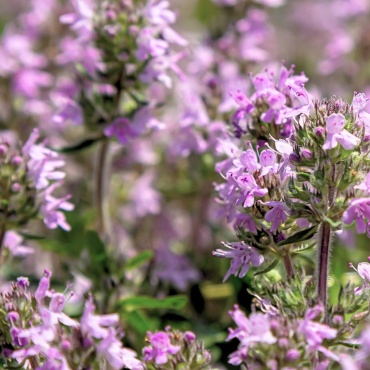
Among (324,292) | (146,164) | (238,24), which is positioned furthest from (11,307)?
(238,24)

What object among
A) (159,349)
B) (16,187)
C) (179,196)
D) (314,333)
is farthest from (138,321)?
(179,196)

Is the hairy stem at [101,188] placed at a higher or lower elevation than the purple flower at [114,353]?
lower

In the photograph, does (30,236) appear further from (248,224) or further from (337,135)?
(337,135)

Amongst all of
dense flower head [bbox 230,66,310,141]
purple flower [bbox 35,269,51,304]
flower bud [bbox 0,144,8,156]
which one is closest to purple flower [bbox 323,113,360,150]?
dense flower head [bbox 230,66,310,141]

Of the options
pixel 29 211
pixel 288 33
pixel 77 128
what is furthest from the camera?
pixel 288 33

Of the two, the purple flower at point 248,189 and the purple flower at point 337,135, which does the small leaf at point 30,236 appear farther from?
the purple flower at point 337,135

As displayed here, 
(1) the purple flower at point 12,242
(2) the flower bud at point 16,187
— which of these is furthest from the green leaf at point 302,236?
(1) the purple flower at point 12,242

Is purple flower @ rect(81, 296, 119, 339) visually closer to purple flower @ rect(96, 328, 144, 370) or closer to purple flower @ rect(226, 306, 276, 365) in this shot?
purple flower @ rect(96, 328, 144, 370)

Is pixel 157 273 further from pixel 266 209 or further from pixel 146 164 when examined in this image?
pixel 266 209
